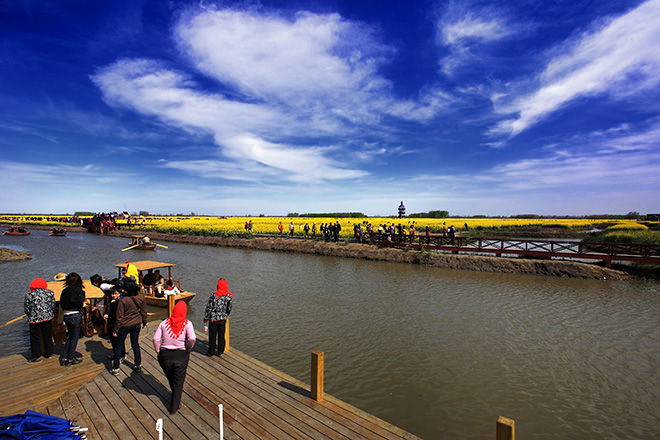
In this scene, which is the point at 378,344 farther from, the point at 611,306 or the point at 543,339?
the point at 611,306

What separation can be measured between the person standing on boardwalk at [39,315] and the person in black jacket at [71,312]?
1.74 ft

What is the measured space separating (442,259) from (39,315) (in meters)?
26.2

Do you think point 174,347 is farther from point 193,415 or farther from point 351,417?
point 351,417

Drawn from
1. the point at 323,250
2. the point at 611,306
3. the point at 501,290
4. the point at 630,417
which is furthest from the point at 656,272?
the point at 323,250

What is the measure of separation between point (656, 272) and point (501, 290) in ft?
42.7

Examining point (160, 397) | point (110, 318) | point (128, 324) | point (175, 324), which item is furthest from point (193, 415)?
point (110, 318)

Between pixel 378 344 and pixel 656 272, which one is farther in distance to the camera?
pixel 656 272

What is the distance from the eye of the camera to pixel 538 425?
6.59 meters

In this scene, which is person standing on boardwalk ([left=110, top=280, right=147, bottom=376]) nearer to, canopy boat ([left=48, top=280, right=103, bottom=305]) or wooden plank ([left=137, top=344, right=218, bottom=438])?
wooden plank ([left=137, top=344, right=218, bottom=438])

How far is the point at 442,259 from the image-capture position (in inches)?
1061

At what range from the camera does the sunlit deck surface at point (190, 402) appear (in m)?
4.94

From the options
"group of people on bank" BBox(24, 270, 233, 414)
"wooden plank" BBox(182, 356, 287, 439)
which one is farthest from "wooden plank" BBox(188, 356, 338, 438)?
"group of people on bank" BBox(24, 270, 233, 414)

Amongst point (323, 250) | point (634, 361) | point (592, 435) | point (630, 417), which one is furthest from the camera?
point (323, 250)

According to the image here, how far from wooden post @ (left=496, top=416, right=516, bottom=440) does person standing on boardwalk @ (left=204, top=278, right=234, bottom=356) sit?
5.81 metres
